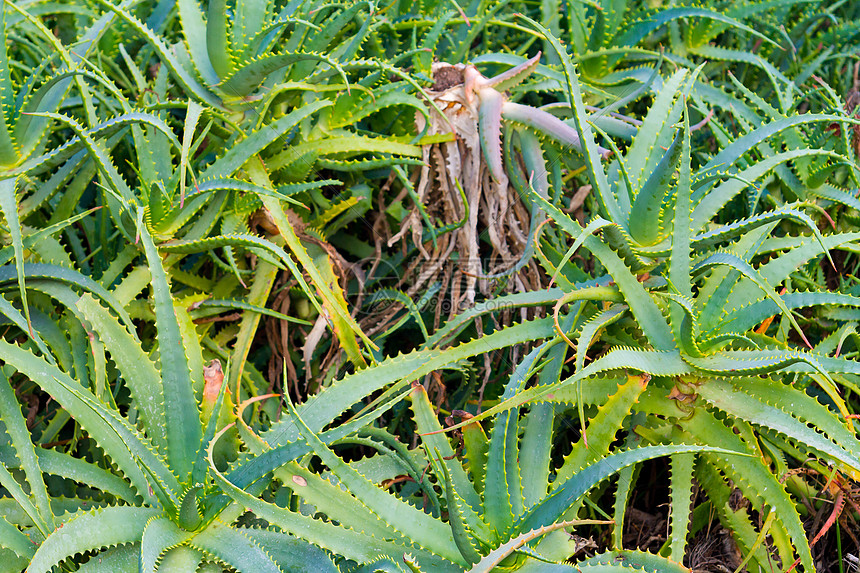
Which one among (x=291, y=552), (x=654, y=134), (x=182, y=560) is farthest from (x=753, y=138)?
(x=182, y=560)

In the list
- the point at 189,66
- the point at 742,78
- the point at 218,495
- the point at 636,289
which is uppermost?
the point at 189,66

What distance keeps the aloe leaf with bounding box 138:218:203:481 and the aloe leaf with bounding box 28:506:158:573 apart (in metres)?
0.08

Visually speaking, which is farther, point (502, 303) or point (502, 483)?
point (502, 303)

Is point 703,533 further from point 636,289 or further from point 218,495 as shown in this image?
point 218,495

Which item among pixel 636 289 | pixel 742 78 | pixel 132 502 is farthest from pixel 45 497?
pixel 742 78

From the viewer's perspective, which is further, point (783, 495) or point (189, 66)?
point (189, 66)

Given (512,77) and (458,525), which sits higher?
(512,77)

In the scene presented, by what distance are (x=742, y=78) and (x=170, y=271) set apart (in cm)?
124

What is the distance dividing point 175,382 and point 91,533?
199 mm

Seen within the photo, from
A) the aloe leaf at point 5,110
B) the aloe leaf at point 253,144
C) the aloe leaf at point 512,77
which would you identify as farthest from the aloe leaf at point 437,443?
the aloe leaf at point 5,110

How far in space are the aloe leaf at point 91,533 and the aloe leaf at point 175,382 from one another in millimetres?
77

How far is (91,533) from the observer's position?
794 mm

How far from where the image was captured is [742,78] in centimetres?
152

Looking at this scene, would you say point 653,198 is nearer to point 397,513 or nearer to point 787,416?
point 787,416
